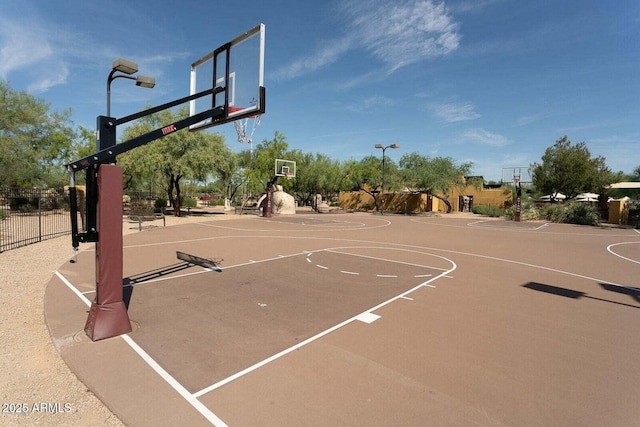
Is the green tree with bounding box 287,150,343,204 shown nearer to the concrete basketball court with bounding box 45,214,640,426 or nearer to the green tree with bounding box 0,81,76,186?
the green tree with bounding box 0,81,76,186

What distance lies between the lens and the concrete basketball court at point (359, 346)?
127 inches

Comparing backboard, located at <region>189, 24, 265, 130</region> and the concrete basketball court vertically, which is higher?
backboard, located at <region>189, 24, 265, 130</region>

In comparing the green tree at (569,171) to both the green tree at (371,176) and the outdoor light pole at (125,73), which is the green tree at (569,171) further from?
the outdoor light pole at (125,73)

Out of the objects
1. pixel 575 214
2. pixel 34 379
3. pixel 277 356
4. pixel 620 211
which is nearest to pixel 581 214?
pixel 575 214

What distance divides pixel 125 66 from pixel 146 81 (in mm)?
496

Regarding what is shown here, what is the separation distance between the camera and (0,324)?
17.2ft

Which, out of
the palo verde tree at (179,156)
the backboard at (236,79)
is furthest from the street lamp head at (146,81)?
the palo verde tree at (179,156)

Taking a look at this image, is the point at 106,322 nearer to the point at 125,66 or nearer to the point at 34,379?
the point at 34,379

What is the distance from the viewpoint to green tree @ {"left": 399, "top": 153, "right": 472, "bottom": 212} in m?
35.7

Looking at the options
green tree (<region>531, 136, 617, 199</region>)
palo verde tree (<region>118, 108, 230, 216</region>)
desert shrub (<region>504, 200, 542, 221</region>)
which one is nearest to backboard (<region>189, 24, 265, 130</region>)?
palo verde tree (<region>118, 108, 230, 216</region>)

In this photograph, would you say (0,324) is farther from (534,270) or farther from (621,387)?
(534,270)

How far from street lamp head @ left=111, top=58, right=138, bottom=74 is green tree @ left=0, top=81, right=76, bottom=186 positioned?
2441 cm

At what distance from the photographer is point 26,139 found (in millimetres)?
24375

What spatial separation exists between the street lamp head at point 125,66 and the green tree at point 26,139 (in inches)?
961
